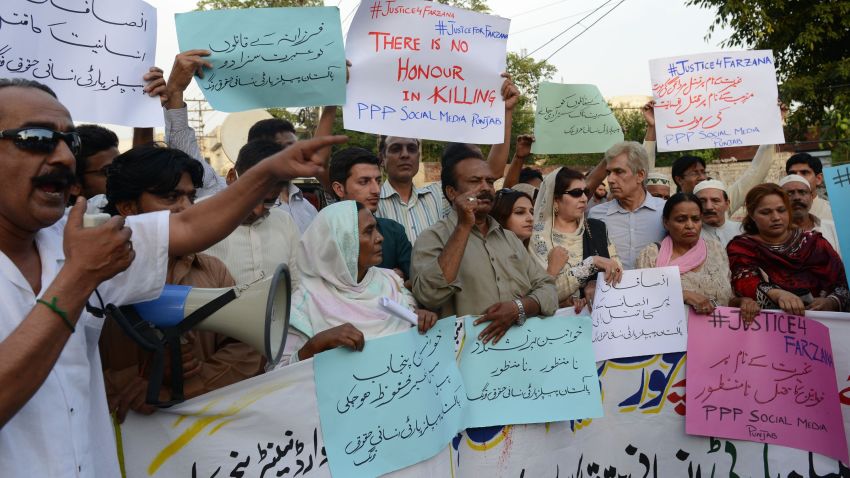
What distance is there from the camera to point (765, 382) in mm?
4195

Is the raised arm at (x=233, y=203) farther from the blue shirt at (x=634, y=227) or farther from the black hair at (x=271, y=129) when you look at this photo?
the blue shirt at (x=634, y=227)

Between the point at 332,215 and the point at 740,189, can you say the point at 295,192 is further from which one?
the point at 740,189

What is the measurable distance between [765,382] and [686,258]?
78 centimetres

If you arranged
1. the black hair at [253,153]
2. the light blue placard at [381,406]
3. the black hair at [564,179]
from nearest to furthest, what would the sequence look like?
the light blue placard at [381,406] < the black hair at [253,153] < the black hair at [564,179]

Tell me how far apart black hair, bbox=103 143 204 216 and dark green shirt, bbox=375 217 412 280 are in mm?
1299

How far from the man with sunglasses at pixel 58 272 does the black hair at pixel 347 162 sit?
6.51 ft

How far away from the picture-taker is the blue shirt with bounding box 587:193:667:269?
16.0 ft

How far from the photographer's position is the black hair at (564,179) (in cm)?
446

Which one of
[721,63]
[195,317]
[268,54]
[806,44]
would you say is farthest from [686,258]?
[806,44]

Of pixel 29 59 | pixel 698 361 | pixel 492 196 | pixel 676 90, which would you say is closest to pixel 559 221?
pixel 492 196

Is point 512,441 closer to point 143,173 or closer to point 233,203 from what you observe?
point 143,173

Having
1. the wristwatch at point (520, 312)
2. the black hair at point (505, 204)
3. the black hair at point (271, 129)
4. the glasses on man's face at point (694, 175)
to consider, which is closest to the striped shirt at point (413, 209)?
the black hair at point (505, 204)

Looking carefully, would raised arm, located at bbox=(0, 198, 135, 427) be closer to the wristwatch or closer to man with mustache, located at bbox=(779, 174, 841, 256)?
the wristwatch

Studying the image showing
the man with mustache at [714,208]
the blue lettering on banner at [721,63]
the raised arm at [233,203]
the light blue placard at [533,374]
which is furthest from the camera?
the blue lettering on banner at [721,63]
